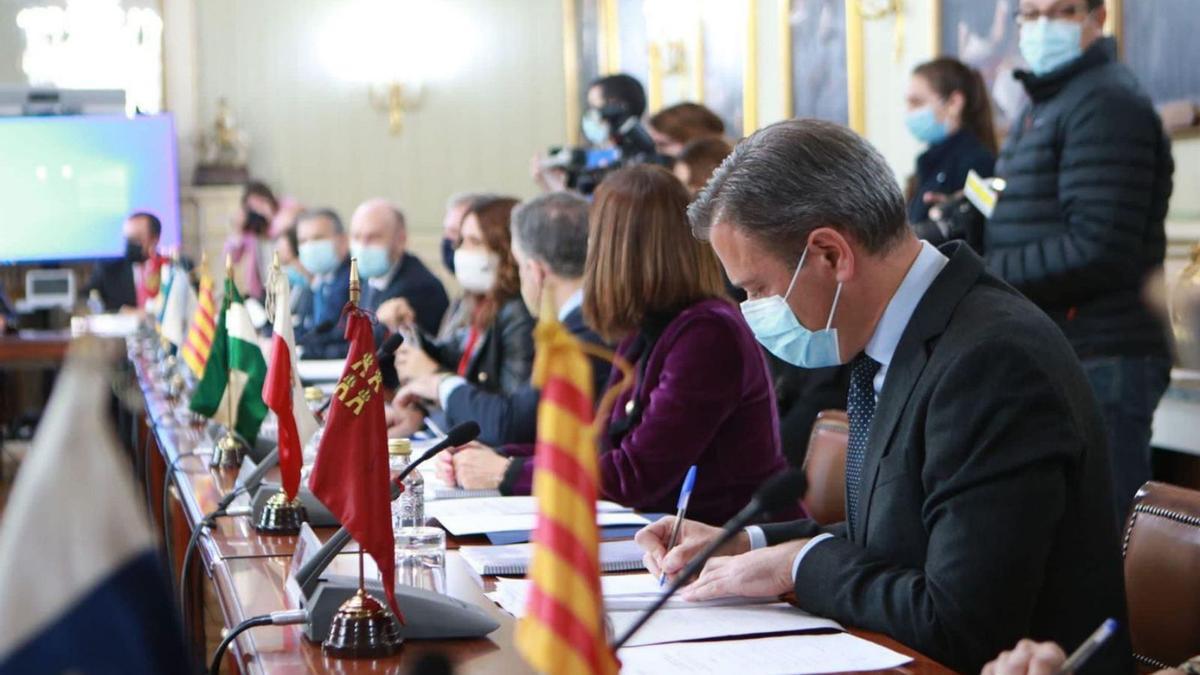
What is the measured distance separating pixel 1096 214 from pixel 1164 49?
1.47 meters

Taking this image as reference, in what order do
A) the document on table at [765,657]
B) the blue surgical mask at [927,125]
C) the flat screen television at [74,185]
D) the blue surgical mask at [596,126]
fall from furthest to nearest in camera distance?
the flat screen television at [74,185] < the blue surgical mask at [596,126] < the blue surgical mask at [927,125] < the document on table at [765,657]

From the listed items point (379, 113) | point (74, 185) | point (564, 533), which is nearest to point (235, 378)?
point (564, 533)

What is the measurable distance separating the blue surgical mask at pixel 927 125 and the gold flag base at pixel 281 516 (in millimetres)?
2897

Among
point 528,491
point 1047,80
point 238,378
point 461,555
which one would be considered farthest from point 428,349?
point 461,555

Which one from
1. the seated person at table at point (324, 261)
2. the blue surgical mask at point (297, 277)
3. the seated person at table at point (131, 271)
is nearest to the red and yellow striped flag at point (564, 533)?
the seated person at table at point (324, 261)

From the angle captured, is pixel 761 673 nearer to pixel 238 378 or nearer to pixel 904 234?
pixel 904 234

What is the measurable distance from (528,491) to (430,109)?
8.96 m

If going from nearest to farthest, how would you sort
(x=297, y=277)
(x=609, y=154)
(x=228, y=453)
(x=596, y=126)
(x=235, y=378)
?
(x=228, y=453) → (x=235, y=378) → (x=609, y=154) → (x=596, y=126) → (x=297, y=277)

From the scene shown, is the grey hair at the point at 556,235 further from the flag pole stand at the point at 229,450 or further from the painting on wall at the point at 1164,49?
the painting on wall at the point at 1164,49

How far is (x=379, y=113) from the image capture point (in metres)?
11.7

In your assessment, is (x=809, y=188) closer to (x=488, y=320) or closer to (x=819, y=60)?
(x=488, y=320)

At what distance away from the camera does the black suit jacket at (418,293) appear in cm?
628

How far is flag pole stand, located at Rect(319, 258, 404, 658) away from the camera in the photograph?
1726 millimetres

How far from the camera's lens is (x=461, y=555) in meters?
2.29
